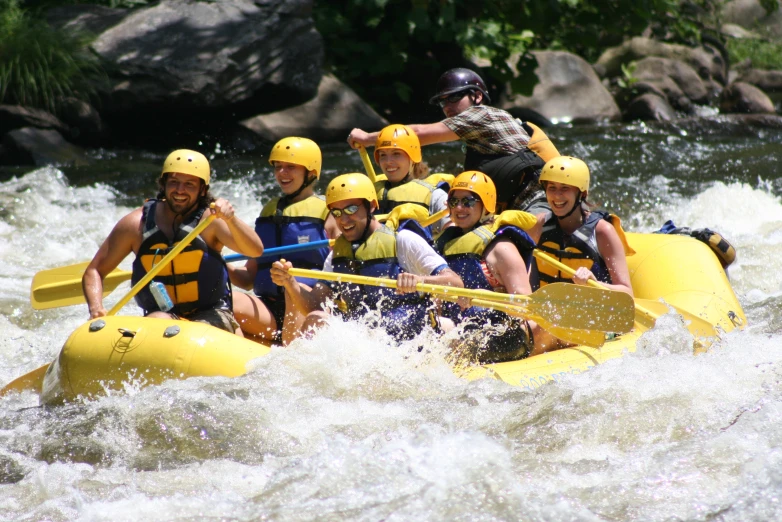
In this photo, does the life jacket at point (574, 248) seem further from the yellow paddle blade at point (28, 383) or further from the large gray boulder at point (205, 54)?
the large gray boulder at point (205, 54)

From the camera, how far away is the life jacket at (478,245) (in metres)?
4.69

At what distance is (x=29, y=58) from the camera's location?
418 inches

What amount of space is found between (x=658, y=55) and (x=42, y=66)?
9.08 metres

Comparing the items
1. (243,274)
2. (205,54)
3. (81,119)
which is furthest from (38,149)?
(243,274)

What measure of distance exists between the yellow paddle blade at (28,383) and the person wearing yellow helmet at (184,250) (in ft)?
1.62

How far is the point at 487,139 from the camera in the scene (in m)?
5.71

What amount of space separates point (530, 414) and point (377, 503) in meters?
1.05

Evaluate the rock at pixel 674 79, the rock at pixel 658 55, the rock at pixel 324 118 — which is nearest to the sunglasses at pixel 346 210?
the rock at pixel 324 118

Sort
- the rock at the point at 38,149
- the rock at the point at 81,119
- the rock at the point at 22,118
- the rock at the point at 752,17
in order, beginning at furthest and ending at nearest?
the rock at the point at 752,17
the rock at the point at 81,119
the rock at the point at 22,118
the rock at the point at 38,149

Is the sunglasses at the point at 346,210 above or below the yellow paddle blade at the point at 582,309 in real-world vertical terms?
above

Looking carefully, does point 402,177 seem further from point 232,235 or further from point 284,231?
point 232,235

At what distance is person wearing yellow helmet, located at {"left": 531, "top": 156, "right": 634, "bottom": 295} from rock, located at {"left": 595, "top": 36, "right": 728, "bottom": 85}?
10037 millimetres

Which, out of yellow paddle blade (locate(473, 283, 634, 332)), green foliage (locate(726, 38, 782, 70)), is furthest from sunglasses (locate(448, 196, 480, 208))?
green foliage (locate(726, 38, 782, 70))

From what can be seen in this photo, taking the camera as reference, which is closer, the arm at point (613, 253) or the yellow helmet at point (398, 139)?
the arm at point (613, 253)
